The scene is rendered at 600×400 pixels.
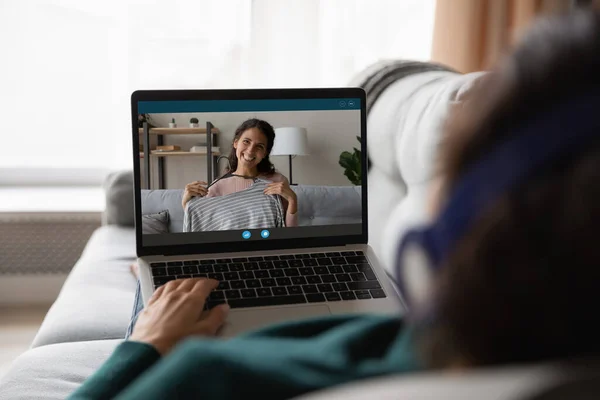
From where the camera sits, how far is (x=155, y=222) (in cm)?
122

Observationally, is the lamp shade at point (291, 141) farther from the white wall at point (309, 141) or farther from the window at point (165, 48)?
the window at point (165, 48)

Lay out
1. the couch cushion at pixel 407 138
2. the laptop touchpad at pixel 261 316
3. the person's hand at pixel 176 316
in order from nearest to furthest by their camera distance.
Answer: the person's hand at pixel 176 316 → the laptop touchpad at pixel 261 316 → the couch cushion at pixel 407 138

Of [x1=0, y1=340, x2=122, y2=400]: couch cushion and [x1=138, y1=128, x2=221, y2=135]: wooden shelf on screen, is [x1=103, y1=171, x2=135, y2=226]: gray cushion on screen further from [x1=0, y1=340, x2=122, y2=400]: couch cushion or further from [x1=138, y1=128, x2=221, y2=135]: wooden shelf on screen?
[x1=138, y1=128, x2=221, y2=135]: wooden shelf on screen

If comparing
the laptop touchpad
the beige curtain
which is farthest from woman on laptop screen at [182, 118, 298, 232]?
the beige curtain

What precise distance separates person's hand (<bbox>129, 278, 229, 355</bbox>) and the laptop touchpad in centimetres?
4

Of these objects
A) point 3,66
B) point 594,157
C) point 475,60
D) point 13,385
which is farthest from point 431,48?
point 594,157

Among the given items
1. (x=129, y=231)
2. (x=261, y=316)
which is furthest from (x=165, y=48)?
(x=261, y=316)

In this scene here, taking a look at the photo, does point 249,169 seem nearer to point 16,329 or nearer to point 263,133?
point 263,133

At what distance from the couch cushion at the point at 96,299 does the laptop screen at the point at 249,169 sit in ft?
1.24

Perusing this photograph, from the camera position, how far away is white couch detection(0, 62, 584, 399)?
1.28 metres

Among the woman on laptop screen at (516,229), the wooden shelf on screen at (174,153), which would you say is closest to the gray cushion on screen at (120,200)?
the wooden shelf on screen at (174,153)

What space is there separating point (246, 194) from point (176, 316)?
1.39 ft

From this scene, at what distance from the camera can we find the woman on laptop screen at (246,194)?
124 centimetres

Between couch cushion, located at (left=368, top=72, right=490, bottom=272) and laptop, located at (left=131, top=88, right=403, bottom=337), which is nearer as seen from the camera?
laptop, located at (left=131, top=88, right=403, bottom=337)
